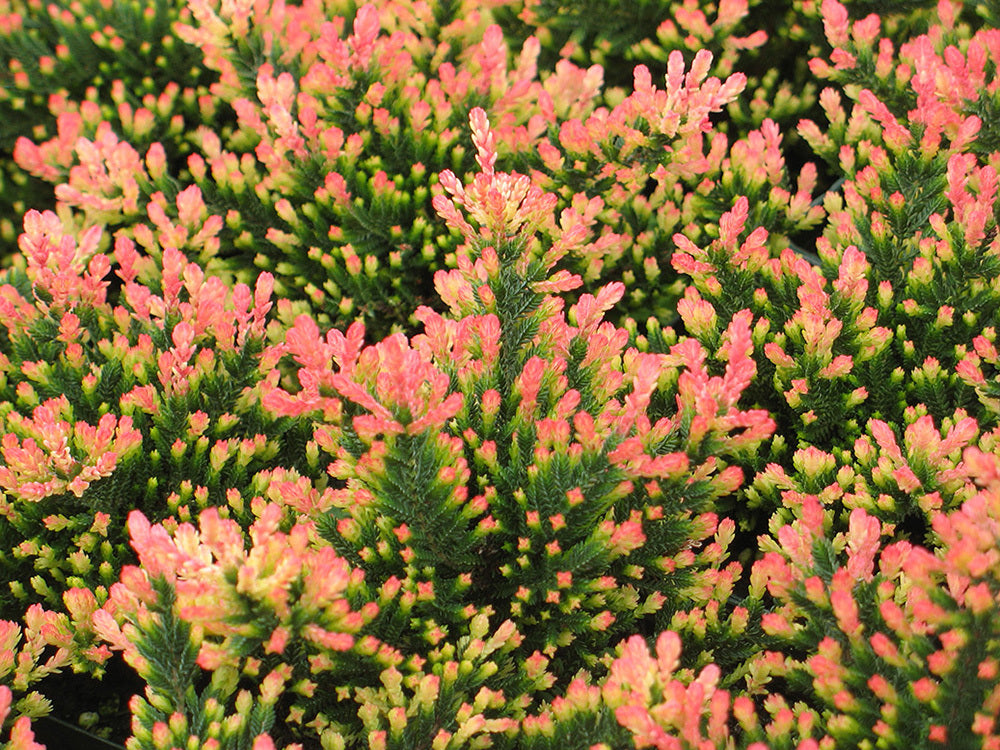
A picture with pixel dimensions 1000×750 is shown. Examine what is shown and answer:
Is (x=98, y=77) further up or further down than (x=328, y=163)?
further up

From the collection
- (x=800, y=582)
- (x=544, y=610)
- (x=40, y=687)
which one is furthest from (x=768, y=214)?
(x=40, y=687)

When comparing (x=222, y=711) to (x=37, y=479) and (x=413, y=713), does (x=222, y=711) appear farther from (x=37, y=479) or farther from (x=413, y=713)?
(x=37, y=479)

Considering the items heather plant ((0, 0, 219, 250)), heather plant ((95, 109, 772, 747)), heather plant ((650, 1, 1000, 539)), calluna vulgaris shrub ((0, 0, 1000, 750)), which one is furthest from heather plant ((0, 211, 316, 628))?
heather plant ((650, 1, 1000, 539))

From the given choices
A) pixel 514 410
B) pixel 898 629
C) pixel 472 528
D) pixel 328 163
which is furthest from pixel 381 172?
pixel 898 629

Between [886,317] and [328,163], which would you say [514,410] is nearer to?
[886,317]

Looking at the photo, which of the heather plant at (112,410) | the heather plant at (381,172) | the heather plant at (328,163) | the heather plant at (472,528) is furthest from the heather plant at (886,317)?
the heather plant at (112,410)

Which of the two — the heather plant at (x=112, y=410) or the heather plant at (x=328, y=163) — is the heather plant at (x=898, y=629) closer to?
the heather plant at (x=112, y=410)
